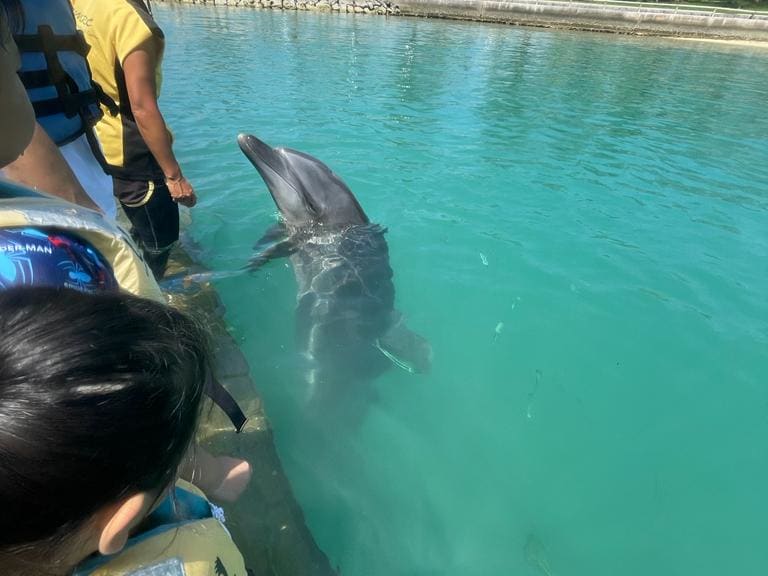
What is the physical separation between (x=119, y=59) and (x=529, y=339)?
3720mm

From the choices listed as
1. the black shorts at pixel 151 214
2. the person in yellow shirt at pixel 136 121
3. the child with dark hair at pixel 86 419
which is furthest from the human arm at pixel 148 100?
the child with dark hair at pixel 86 419

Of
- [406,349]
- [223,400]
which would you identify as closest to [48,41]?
[223,400]

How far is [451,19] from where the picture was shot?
38.0 m

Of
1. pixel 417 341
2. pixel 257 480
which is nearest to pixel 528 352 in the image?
pixel 417 341

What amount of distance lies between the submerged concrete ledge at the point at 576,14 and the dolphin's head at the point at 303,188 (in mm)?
37643

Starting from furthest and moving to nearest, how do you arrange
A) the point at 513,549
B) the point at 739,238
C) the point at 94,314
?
the point at 739,238 < the point at 513,549 < the point at 94,314

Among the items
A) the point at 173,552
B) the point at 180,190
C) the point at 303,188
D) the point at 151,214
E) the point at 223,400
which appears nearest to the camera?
the point at 173,552

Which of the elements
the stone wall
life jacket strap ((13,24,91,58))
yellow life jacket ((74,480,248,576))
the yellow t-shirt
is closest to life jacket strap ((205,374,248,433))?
yellow life jacket ((74,480,248,576))

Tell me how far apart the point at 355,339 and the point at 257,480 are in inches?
70.1

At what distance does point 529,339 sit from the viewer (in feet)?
15.3

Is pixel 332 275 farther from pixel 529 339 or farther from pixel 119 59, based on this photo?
pixel 119 59

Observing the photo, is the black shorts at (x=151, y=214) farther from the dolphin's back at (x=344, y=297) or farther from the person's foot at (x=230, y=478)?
the person's foot at (x=230, y=478)

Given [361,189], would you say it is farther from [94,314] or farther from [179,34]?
[179,34]

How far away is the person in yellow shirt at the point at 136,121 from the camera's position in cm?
304
